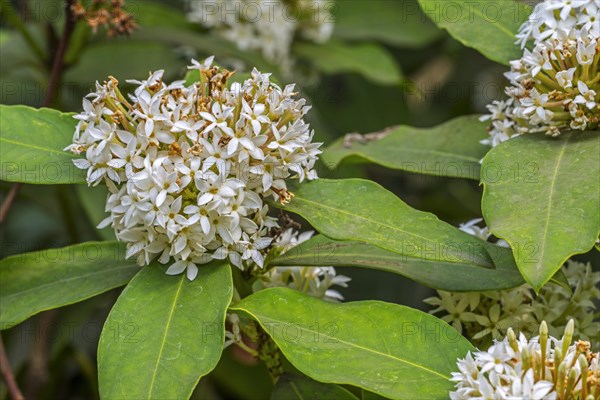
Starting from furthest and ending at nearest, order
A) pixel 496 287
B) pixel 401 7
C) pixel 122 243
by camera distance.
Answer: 1. pixel 401 7
2. pixel 122 243
3. pixel 496 287

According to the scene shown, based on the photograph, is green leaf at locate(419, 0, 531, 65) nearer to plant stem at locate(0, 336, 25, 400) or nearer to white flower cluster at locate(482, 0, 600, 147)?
white flower cluster at locate(482, 0, 600, 147)

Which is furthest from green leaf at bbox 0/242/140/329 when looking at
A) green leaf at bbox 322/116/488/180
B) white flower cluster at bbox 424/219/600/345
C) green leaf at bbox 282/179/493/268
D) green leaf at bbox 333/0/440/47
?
green leaf at bbox 333/0/440/47

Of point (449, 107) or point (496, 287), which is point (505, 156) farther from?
point (449, 107)

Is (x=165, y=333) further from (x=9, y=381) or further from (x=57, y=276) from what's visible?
(x=9, y=381)

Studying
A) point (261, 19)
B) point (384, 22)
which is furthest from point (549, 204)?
point (384, 22)

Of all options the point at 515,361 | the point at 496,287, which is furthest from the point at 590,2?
the point at 515,361

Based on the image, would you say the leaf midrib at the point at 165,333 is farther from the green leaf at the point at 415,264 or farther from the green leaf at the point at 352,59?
A: the green leaf at the point at 352,59

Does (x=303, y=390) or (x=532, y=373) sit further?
(x=303, y=390)
